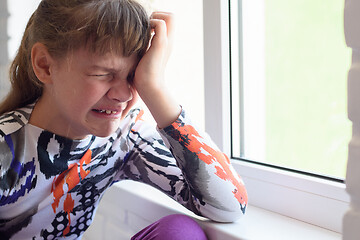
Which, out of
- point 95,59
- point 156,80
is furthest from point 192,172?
point 95,59

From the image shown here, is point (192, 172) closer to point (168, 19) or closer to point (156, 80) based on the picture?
point (156, 80)

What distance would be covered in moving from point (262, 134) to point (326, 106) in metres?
0.23

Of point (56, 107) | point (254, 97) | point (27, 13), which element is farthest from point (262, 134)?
point (27, 13)

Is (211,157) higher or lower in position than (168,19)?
lower

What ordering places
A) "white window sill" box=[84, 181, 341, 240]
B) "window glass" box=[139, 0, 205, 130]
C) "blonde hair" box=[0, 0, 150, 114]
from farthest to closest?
"window glass" box=[139, 0, 205, 130] < "white window sill" box=[84, 181, 341, 240] < "blonde hair" box=[0, 0, 150, 114]

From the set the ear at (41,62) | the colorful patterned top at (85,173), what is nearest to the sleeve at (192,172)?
the colorful patterned top at (85,173)

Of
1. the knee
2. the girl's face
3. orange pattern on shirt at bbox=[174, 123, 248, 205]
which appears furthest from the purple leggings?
the girl's face

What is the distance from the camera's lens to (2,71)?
168cm

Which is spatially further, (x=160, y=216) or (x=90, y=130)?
(x=160, y=216)

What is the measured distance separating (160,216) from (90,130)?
13.3 inches

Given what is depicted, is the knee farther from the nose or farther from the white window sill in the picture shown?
the nose

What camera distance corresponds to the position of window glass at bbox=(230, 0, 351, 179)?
0.95 metres

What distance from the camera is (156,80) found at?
0.87 meters

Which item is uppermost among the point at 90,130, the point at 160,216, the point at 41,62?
the point at 41,62
